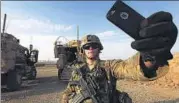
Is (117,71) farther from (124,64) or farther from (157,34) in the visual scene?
(157,34)

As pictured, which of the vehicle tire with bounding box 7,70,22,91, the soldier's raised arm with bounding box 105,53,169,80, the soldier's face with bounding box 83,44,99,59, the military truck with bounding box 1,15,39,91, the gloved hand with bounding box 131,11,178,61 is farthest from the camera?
the vehicle tire with bounding box 7,70,22,91

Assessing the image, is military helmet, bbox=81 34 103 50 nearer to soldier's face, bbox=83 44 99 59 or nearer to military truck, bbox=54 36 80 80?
soldier's face, bbox=83 44 99 59

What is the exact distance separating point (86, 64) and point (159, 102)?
8.81 metres

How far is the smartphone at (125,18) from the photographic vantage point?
3.41 metres

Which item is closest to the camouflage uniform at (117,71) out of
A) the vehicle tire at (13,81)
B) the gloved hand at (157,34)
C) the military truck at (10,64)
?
the gloved hand at (157,34)

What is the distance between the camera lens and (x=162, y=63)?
364cm

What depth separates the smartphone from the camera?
11.2 feet

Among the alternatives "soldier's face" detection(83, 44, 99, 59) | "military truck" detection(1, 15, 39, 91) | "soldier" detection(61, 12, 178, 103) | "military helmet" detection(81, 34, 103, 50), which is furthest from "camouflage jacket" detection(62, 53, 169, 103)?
"military truck" detection(1, 15, 39, 91)

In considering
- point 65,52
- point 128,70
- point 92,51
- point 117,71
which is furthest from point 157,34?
point 65,52

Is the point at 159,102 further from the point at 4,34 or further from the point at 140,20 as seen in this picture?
the point at 140,20

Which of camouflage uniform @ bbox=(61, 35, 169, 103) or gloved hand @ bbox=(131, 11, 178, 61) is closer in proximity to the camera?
gloved hand @ bbox=(131, 11, 178, 61)

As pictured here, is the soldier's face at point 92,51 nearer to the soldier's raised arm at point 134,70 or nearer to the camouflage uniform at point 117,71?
the camouflage uniform at point 117,71

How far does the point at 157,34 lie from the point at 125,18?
360 mm

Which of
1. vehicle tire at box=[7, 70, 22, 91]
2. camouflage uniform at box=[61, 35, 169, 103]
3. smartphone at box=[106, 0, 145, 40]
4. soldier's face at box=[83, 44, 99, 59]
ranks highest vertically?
smartphone at box=[106, 0, 145, 40]
